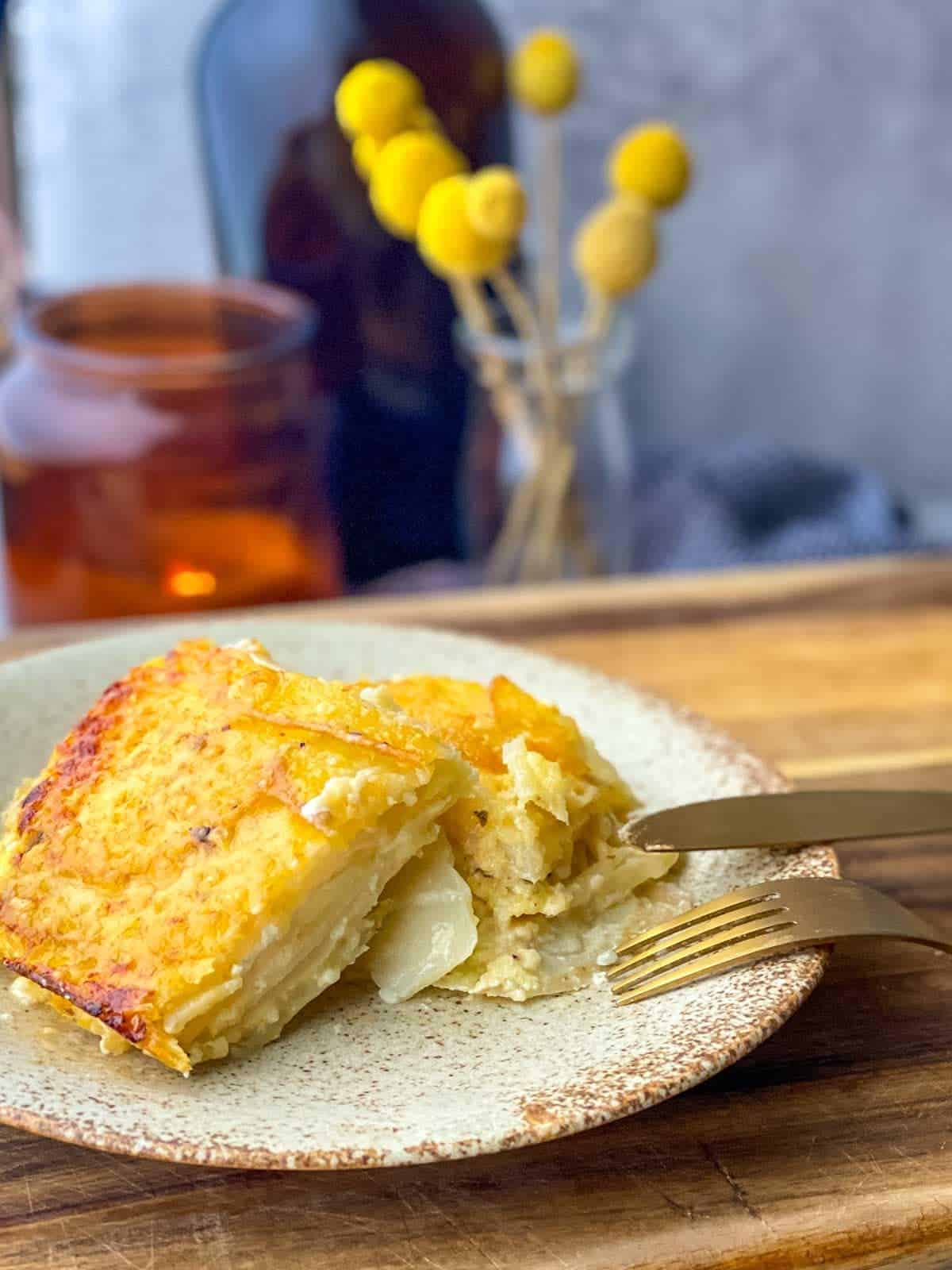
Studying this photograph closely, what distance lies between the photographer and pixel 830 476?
9.49ft

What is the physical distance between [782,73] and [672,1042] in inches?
103

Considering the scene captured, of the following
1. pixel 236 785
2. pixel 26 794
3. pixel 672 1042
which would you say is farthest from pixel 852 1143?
pixel 26 794

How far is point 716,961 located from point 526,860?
5.9 inches

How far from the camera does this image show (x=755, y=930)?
106 centimetres

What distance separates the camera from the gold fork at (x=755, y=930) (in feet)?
3.45

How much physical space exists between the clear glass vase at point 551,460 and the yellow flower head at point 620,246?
0.23m

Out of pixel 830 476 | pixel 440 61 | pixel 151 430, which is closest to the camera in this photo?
pixel 151 430

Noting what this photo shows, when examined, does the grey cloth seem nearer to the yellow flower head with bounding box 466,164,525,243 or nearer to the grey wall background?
the grey wall background

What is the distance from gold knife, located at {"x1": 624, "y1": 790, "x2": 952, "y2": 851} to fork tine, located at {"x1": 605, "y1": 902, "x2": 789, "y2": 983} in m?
0.09

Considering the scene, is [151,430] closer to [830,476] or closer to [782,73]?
[830,476]

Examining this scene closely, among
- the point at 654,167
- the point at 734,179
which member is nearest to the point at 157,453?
the point at 654,167

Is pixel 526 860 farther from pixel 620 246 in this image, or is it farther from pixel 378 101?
pixel 378 101

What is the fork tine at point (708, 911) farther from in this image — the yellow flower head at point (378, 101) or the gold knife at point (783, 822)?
the yellow flower head at point (378, 101)

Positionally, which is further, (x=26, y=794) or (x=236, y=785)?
(x=26, y=794)
